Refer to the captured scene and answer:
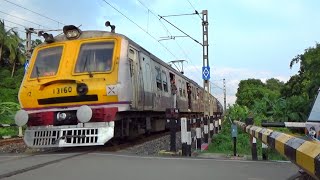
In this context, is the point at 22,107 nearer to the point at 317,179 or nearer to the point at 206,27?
the point at 317,179

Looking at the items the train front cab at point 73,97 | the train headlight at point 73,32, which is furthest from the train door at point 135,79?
the train headlight at point 73,32

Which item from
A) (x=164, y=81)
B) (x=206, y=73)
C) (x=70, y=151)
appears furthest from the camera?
(x=206, y=73)

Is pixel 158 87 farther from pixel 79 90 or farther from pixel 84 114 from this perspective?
pixel 84 114

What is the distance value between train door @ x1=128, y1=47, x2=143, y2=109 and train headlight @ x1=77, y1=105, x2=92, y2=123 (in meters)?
1.64

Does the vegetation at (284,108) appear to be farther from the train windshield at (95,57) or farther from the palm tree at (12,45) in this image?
the palm tree at (12,45)

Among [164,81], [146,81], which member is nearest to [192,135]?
[146,81]

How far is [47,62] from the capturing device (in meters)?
11.4

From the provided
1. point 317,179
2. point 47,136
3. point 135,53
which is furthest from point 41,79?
point 317,179

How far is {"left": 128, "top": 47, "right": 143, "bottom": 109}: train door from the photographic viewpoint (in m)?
11.5

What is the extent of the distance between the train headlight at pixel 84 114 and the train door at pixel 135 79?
164 centimetres

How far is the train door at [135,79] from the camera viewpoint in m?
11.5

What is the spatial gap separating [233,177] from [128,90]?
5.05 metres

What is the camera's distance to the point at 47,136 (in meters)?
10.2

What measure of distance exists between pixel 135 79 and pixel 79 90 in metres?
1.88
